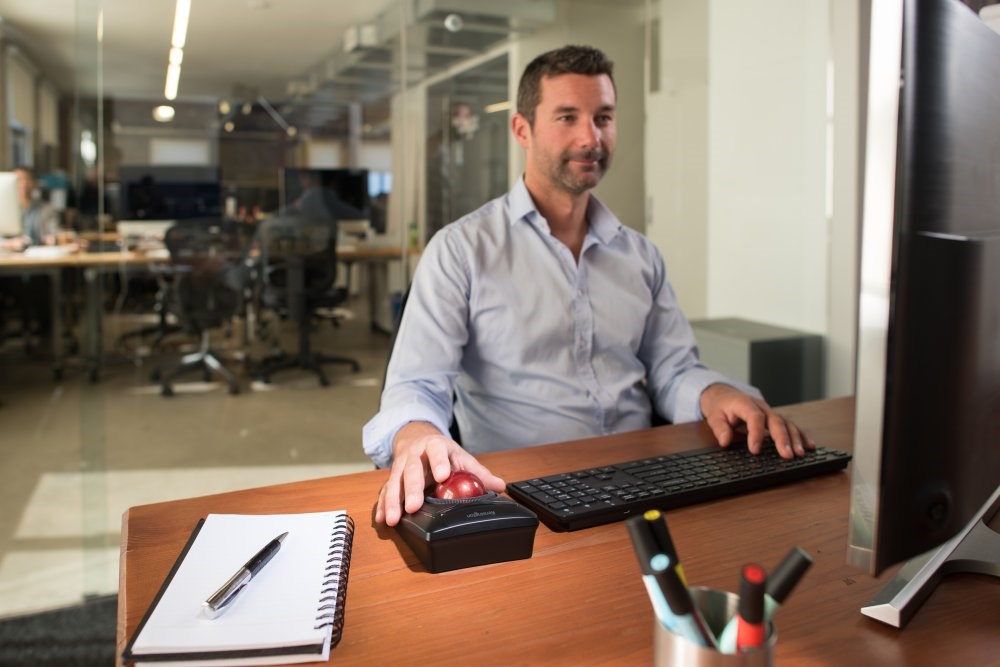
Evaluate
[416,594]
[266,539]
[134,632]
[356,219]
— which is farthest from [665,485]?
[356,219]

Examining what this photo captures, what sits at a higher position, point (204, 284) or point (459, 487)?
point (204, 284)

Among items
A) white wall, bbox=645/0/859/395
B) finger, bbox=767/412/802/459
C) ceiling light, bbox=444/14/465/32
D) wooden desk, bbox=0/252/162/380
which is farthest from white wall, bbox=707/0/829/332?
wooden desk, bbox=0/252/162/380

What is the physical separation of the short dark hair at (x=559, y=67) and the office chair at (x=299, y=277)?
6.06 ft

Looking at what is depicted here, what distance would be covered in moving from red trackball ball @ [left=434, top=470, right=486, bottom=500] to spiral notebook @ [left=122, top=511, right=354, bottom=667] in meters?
0.12

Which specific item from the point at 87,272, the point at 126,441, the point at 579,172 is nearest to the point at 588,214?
the point at 579,172

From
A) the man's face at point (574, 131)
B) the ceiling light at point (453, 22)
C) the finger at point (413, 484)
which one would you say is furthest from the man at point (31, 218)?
the finger at point (413, 484)

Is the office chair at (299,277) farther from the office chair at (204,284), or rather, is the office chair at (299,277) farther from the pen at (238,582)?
the pen at (238,582)

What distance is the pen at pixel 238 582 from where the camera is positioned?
2.48ft

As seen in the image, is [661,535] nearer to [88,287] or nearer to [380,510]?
[380,510]

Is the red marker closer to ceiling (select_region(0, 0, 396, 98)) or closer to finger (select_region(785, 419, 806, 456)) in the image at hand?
finger (select_region(785, 419, 806, 456))

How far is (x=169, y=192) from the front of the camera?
323cm

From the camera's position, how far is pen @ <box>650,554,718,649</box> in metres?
0.54

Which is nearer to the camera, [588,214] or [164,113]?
[588,214]

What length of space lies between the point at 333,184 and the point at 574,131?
1.92m
